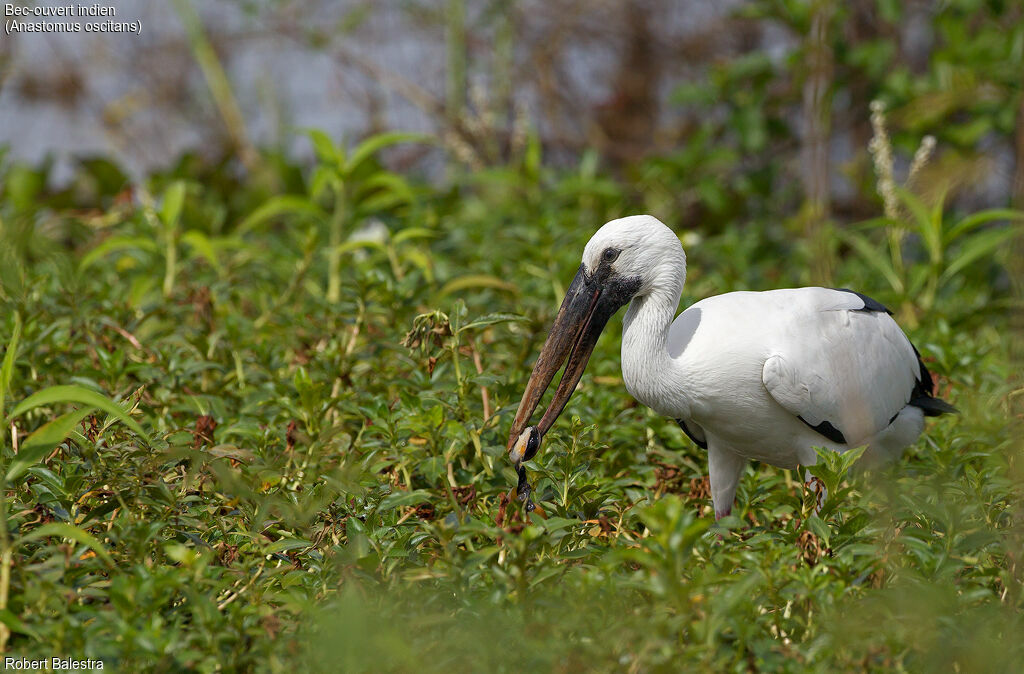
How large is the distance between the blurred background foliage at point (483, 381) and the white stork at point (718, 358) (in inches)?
8.2

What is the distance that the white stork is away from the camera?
3094 millimetres

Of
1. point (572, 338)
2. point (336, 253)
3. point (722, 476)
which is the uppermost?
point (572, 338)

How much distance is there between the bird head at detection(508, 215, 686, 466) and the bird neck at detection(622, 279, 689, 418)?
64mm

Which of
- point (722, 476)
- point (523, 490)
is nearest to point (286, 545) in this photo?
point (523, 490)

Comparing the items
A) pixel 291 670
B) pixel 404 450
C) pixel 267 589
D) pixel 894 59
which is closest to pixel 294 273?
pixel 404 450

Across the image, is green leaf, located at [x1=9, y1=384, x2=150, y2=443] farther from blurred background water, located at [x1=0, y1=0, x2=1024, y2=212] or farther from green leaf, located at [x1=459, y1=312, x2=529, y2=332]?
blurred background water, located at [x1=0, y1=0, x2=1024, y2=212]

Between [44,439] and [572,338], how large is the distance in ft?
5.18

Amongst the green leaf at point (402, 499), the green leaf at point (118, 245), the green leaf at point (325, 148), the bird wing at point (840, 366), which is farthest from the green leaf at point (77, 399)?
the green leaf at point (325, 148)

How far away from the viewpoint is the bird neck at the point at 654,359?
A: 3098 millimetres

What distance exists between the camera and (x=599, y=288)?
321 cm

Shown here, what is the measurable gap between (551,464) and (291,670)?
1172 millimetres

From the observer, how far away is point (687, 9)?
30.6 feet

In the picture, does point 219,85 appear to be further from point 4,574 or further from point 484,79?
point 4,574

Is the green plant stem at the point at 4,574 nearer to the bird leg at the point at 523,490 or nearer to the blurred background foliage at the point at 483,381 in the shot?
the blurred background foliage at the point at 483,381
